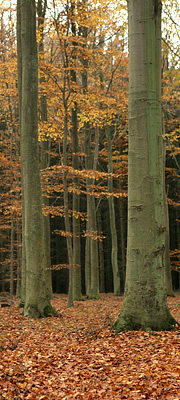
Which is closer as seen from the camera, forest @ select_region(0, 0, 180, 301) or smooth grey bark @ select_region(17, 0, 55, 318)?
smooth grey bark @ select_region(17, 0, 55, 318)

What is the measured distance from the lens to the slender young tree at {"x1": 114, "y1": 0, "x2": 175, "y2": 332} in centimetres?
653

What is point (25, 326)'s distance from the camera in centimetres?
827

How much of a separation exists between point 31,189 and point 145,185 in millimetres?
3999

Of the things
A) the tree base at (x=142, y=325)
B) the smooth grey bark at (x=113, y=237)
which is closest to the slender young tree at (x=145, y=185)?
the tree base at (x=142, y=325)

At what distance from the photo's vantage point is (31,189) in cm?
978

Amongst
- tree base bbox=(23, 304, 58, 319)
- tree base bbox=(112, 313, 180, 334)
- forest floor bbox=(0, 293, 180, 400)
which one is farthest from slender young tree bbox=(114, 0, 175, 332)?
tree base bbox=(23, 304, 58, 319)

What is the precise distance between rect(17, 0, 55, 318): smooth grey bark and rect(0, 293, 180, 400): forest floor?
6.51 ft

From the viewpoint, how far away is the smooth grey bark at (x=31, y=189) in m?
9.59

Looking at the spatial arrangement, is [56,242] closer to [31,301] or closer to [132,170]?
[31,301]

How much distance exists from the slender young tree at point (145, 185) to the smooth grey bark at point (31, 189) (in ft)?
11.0

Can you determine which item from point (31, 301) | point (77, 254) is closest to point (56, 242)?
point (77, 254)

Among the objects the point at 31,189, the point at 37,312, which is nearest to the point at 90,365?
the point at 37,312

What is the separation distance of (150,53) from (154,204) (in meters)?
2.75

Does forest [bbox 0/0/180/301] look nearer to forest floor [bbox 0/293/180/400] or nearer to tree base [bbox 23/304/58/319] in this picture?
tree base [bbox 23/304/58/319]
